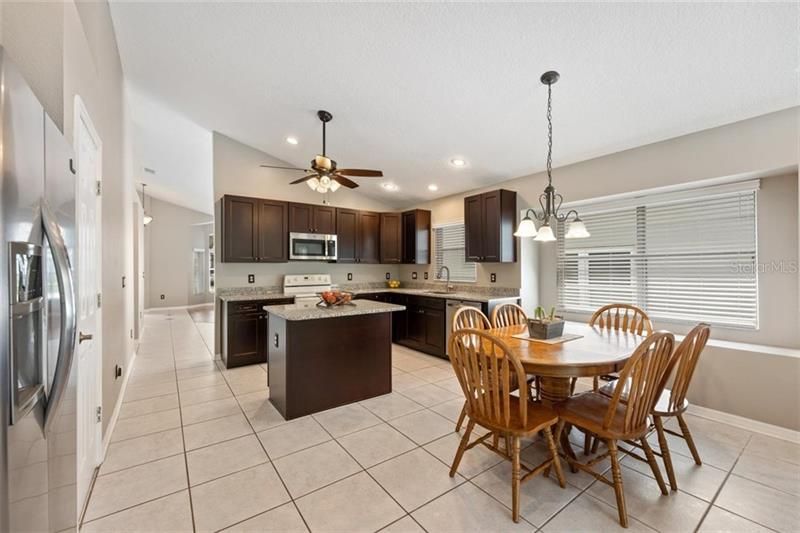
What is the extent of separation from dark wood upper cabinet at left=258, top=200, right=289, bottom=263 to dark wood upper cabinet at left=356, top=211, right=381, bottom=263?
1.29 m

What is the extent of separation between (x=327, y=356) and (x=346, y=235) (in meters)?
3.00

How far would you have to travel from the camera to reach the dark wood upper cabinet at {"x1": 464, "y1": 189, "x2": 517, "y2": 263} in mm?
4477

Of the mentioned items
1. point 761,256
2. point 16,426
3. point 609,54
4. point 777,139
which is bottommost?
point 16,426

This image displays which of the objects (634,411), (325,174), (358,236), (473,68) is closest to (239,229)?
(358,236)

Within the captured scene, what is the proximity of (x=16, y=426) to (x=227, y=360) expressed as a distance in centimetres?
381

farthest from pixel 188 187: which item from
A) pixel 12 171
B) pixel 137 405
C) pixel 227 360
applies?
pixel 12 171

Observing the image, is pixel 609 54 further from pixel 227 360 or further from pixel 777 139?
pixel 227 360

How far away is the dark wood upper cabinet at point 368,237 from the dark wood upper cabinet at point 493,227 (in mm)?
1918

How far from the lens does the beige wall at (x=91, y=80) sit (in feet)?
4.50

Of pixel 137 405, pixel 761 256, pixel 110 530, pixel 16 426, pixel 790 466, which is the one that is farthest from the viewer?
pixel 137 405

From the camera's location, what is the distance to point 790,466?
2232mm

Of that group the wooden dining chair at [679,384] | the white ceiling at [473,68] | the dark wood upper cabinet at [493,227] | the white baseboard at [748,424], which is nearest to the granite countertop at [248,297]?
the white ceiling at [473,68]

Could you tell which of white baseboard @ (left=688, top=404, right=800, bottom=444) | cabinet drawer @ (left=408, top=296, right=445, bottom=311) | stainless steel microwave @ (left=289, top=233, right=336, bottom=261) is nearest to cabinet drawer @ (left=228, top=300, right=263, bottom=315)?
stainless steel microwave @ (left=289, top=233, right=336, bottom=261)

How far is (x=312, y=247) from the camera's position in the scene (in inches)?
213
